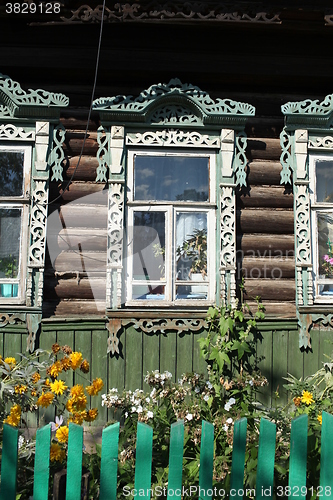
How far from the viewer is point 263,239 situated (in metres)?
4.60

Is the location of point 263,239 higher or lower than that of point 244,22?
lower

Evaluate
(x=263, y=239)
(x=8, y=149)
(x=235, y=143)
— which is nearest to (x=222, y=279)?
(x=263, y=239)

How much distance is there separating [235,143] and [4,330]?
122 inches

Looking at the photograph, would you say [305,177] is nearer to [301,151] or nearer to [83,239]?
[301,151]

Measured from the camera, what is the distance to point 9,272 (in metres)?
4.44

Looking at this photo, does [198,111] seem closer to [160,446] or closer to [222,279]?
[222,279]

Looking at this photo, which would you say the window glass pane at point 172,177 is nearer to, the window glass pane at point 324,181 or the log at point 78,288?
the log at point 78,288

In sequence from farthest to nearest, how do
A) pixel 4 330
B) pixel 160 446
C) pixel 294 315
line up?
pixel 294 315 → pixel 4 330 → pixel 160 446

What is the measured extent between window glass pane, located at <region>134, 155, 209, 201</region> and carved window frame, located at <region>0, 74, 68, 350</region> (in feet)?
2.97

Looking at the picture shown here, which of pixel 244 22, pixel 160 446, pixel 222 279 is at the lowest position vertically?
pixel 160 446

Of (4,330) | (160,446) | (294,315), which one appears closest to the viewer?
(160,446)

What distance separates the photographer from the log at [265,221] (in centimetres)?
460

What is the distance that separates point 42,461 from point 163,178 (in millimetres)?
3421

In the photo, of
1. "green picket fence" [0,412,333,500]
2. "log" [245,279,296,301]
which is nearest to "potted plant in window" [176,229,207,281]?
"log" [245,279,296,301]
